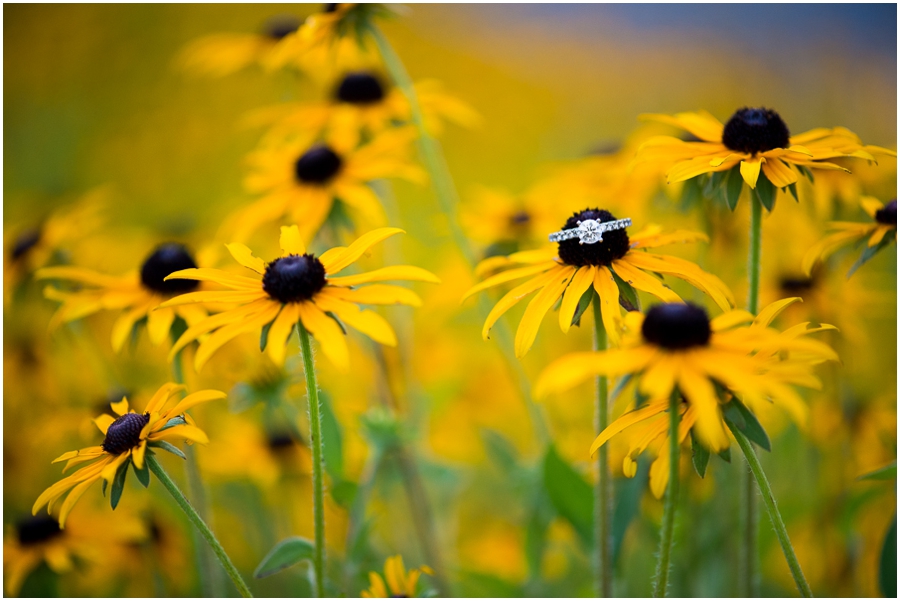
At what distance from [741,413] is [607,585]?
482 mm

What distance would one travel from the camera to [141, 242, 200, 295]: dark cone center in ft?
4.19

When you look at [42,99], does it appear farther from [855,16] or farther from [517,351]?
[855,16]

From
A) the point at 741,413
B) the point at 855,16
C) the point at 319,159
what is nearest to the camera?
the point at 741,413

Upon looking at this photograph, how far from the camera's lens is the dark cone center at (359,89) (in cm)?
179

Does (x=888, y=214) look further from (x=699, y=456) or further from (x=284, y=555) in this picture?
(x=284, y=555)

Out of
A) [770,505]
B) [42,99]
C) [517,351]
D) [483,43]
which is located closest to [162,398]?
[517,351]

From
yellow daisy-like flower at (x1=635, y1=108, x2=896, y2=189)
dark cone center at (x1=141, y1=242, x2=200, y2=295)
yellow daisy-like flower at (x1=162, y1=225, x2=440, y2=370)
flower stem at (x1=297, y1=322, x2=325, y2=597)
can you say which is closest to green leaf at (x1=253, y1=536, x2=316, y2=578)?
flower stem at (x1=297, y1=322, x2=325, y2=597)

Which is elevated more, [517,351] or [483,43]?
[483,43]

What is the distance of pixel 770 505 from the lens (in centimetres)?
81

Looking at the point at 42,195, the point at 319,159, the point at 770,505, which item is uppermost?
the point at 42,195

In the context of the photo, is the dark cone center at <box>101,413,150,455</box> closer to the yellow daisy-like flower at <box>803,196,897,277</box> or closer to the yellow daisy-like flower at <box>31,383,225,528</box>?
the yellow daisy-like flower at <box>31,383,225,528</box>

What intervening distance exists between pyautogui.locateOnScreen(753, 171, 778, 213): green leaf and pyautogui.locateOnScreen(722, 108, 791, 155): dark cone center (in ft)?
0.17

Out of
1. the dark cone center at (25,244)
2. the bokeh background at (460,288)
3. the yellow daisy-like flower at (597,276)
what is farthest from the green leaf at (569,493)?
the dark cone center at (25,244)

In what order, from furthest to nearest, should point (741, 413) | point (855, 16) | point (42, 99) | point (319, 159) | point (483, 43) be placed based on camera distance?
point (483, 43) < point (42, 99) < point (855, 16) < point (319, 159) < point (741, 413)
